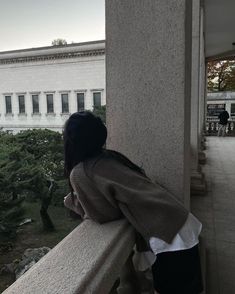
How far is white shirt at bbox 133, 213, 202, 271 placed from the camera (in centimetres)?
136

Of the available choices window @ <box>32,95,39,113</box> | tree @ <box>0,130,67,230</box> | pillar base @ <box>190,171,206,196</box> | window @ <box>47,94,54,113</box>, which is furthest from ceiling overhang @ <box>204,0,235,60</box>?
window @ <box>32,95,39,113</box>

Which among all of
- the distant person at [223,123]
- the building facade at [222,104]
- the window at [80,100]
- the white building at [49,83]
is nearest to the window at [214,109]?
the building facade at [222,104]

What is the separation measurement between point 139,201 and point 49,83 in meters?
24.6

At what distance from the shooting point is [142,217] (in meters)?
1.33

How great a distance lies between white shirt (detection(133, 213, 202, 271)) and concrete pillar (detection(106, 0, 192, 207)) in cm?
44

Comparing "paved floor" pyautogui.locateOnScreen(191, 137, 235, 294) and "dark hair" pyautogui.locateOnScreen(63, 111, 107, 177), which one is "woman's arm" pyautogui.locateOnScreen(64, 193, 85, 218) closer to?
"dark hair" pyautogui.locateOnScreen(63, 111, 107, 177)

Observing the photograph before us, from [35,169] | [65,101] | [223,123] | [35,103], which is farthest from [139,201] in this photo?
[35,103]

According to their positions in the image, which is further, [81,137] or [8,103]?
[8,103]

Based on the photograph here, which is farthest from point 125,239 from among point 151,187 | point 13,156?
point 13,156

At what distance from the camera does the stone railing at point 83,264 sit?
839 millimetres

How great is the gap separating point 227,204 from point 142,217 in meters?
2.84

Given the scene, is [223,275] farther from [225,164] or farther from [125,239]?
[225,164]

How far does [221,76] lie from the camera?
25.5 meters

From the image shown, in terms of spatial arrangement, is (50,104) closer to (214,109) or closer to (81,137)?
(214,109)
